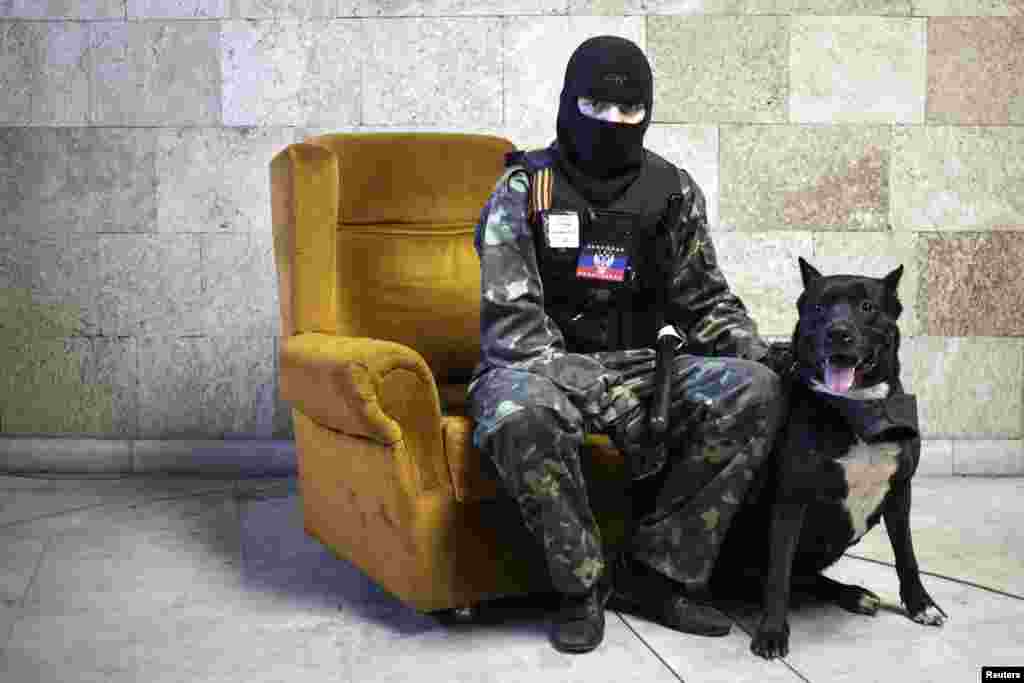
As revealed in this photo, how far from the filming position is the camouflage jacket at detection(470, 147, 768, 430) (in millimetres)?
2742

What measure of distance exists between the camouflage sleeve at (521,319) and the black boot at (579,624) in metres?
0.42

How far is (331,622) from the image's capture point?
285 centimetres

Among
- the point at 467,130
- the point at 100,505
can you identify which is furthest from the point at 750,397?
the point at 100,505

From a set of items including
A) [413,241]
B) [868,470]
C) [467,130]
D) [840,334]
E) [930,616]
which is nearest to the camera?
[840,334]

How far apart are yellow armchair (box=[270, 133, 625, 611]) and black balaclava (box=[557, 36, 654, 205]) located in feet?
2.02

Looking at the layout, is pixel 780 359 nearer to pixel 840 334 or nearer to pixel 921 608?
pixel 840 334

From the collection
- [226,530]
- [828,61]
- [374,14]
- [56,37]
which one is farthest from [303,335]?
[828,61]

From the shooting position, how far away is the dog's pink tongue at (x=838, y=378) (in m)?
2.50

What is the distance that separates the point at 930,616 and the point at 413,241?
1730 mm

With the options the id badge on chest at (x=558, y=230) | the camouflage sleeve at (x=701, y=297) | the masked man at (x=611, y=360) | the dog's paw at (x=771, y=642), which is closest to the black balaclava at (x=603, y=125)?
the masked man at (x=611, y=360)

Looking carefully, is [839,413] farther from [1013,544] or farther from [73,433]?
[73,433]

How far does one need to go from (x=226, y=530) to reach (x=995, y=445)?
281 cm

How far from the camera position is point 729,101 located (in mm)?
4309

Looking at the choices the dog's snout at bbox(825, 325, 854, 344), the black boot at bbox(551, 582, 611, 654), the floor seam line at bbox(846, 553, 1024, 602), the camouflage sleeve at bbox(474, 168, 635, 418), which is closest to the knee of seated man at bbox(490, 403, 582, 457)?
the camouflage sleeve at bbox(474, 168, 635, 418)
